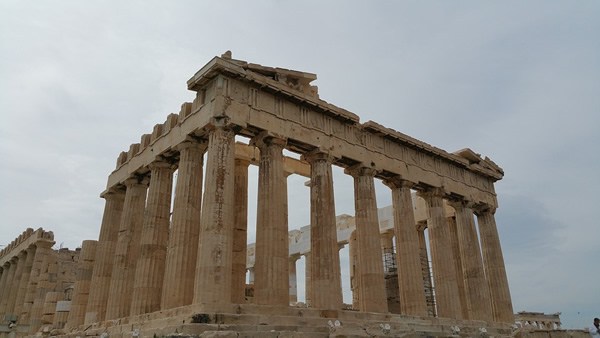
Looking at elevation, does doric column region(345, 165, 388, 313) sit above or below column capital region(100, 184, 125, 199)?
below

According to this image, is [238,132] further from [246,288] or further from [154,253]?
[246,288]

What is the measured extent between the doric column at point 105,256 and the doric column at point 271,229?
9979mm

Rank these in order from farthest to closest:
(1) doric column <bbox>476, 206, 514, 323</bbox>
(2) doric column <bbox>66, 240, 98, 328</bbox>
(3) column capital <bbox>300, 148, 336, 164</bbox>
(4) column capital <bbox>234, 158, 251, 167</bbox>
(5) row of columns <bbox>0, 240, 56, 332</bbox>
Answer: (5) row of columns <bbox>0, 240, 56, 332</bbox>, (1) doric column <bbox>476, 206, 514, 323</bbox>, (2) doric column <bbox>66, 240, 98, 328</bbox>, (4) column capital <bbox>234, 158, 251, 167</bbox>, (3) column capital <bbox>300, 148, 336, 164</bbox>

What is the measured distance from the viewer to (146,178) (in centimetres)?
2494

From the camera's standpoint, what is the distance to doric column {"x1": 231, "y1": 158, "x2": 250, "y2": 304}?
2175 cm

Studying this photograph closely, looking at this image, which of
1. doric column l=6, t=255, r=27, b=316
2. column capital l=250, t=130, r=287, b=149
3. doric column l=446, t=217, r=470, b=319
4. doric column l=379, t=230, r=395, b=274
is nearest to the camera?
column capital l=250, t=130, r=287, b=149

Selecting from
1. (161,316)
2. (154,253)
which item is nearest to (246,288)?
(154,253)

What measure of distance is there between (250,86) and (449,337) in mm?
12856

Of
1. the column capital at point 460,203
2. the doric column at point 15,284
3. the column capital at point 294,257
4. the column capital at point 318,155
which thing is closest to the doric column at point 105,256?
the column capital at point 318,155

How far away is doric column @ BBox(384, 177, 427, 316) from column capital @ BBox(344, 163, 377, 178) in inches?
86.5

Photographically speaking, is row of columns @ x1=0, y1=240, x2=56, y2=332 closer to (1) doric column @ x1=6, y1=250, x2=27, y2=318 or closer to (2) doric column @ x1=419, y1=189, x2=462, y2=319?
(1) doric column @ x1=6, y1=250, x2=27, y2=318

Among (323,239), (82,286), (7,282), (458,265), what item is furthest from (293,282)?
(7,282)

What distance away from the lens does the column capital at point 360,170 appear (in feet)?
78.1

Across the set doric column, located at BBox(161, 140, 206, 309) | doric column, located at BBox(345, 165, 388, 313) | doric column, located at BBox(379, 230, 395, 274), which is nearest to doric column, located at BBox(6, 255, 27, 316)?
doric column, located at BBox(161, 140, 206, 309)
